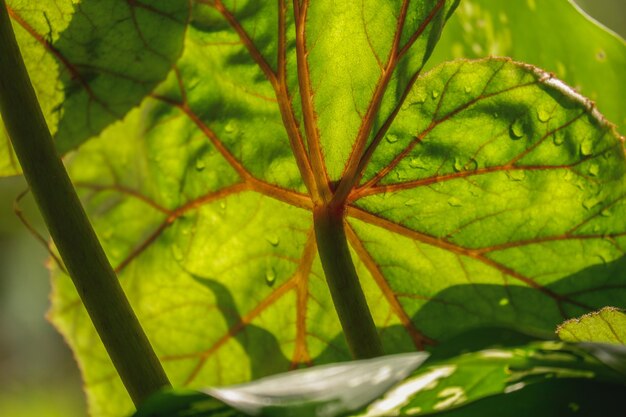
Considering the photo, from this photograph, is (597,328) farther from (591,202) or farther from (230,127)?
(230,127)

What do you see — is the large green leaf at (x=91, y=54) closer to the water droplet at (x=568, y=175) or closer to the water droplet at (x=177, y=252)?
the water droplet at (x=177, y=252)

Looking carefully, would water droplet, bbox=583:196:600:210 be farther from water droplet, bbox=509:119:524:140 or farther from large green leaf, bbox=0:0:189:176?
large green leaf, bbox=0:0:189:176

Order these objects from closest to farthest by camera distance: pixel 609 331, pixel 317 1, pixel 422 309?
pixel 609 331
pixel 317 1
pixel 422 309

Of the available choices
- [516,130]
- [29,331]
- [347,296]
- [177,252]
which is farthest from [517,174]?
[29,331]

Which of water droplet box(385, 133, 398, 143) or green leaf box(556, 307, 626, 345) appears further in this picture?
water droplet box(385, 133, 398, 143)

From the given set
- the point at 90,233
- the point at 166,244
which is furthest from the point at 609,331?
the point at 166,244

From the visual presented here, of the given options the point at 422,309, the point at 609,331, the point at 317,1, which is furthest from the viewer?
the point at 422,309

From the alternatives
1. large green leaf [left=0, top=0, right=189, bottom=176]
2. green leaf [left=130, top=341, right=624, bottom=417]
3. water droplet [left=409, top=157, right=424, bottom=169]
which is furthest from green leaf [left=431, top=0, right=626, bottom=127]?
green leaf [left=130, top=341, right=624, bottom=417]

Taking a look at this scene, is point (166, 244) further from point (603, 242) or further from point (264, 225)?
point (603, 242)
